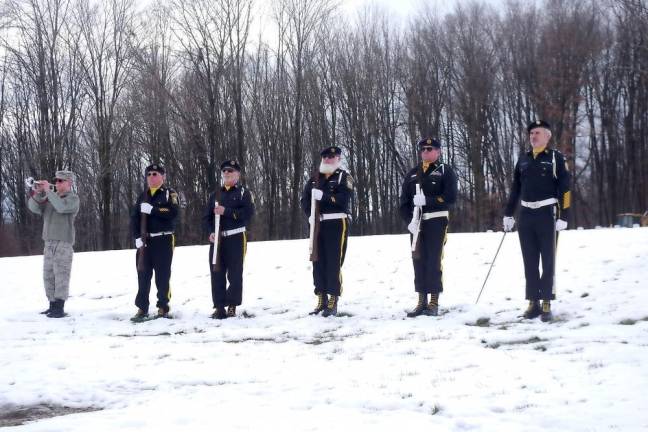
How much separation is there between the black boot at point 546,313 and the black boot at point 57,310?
6.07 meters

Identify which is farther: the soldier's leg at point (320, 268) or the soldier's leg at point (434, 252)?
the soldier's leg at point (320, 268)

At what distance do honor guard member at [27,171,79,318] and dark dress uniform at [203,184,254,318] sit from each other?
194 centimetres

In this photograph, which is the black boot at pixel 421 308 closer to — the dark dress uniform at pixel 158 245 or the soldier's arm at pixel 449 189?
the soldier's arm at pixel 449 189

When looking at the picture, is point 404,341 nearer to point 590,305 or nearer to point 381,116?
point 590,305

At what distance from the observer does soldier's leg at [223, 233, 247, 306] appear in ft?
28.1

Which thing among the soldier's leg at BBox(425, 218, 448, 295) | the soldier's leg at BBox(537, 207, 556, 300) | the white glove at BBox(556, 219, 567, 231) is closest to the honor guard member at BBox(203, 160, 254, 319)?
the soldier's leg at BBox(425, 218, 448, 295)

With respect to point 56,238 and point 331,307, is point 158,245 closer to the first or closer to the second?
point 56,238

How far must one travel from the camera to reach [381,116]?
117ft

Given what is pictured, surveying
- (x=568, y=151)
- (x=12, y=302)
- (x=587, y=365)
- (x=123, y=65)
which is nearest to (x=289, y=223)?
(x=123, y=65)

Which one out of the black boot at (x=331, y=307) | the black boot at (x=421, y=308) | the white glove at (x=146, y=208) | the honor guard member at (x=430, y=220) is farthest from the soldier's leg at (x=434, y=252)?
the white glove at (x=146, y=208)

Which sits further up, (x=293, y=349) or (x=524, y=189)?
(x=524, y=189)

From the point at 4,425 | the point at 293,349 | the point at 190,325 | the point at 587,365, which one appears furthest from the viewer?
the point at 190,325

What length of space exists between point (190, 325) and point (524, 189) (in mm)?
4118

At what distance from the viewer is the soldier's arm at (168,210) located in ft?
28.8
